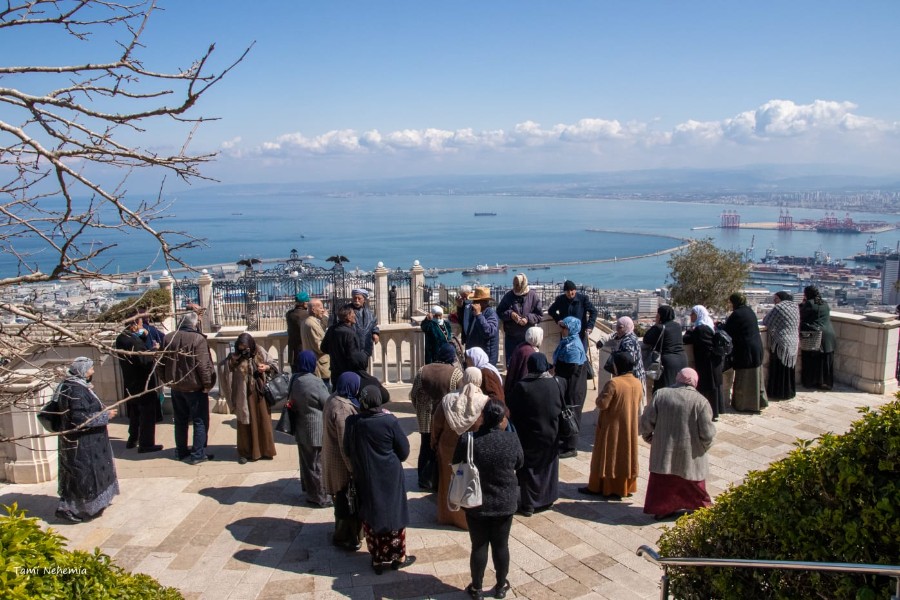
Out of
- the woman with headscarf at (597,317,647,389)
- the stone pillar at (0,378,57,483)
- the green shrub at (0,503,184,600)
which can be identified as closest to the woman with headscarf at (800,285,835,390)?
the woman with headscarf at (597,317,647,389)

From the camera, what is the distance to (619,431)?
6.18m

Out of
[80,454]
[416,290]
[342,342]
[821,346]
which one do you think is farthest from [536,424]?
[416,290]

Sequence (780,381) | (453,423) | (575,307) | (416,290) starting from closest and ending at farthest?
(453,423) < (575,307) < (780,381) < (416,290)

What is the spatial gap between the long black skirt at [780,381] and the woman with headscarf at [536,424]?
478cm

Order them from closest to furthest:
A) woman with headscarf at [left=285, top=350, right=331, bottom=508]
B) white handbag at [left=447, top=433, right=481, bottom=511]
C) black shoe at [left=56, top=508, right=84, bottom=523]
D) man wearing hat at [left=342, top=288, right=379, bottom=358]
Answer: white handbag at [left=447, top=433, right=481, bottom=511]
black shoe at [left=56, top=508, right=84, bottom=523]
woman with headscarf at [left=285, top=350, right=331, bottom=508]
man wearing hat at [left=342, top=288, right=379, bottom=358]

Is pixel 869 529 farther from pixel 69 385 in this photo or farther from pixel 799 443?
pixel 69 385

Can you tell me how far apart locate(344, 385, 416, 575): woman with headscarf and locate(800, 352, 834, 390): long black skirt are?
7.19m

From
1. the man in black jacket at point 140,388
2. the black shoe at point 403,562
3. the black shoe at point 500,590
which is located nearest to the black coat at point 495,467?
the black shoe at point 500,590

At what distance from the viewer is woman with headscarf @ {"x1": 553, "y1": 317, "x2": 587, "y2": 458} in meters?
7.19

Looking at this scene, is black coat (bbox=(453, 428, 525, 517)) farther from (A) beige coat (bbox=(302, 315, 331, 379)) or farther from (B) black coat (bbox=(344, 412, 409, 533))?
(A) beige coat (bbox=(302, 315, 331, 379))

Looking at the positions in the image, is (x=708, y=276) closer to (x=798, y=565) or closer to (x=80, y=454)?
(x=80, y=454)

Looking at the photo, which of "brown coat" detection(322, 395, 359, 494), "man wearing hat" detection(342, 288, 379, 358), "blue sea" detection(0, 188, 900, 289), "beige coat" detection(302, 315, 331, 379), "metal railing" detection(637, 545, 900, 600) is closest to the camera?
"metal railing" detection(637, 545, 900, 600)

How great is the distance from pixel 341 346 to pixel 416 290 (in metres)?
15.1

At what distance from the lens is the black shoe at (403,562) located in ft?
16.6
